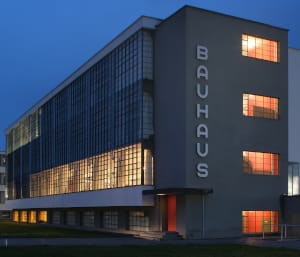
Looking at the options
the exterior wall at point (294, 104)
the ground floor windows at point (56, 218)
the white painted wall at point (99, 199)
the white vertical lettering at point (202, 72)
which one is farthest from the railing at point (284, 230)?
the ground floor windows at point (56, 218)

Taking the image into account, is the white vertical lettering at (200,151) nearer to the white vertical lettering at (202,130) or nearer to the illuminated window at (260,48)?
the white vertical lettering at (202,130)

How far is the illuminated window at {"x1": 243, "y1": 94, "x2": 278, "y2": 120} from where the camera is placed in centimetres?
3850

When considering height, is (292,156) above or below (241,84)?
below

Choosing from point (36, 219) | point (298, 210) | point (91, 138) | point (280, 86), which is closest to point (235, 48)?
point (280, 86)

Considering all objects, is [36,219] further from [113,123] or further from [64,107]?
[113,123]

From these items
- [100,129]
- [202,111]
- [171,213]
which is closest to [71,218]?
[100,129]

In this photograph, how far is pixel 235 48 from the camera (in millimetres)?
38250

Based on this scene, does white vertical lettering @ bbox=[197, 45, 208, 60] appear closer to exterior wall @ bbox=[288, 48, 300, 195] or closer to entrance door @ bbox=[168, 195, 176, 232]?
exterior wall @ bbox=[288, 48, 300, 195]

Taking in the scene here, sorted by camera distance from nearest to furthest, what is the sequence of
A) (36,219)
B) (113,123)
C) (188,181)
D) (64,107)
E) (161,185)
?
(188,181) → (161,185) → (113,123) → (64,107) → (36,219)

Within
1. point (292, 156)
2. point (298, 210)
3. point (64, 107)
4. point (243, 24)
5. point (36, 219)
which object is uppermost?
point (243, 24)

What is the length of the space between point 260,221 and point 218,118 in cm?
738

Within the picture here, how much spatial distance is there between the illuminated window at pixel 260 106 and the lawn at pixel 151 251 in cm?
1276

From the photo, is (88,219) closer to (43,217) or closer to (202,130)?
(43,217)

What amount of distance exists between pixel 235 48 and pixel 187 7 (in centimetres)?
438
